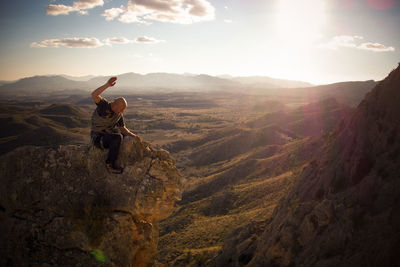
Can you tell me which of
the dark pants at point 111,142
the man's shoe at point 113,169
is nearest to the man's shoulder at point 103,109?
the dark pants at point 111,142

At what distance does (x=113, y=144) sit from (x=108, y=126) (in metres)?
0.54

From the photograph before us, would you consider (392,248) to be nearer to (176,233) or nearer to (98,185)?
(98,185)

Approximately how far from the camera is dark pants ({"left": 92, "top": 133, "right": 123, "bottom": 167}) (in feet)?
18.5

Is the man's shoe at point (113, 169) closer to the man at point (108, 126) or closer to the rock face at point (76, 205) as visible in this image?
the man at point (108, 126)

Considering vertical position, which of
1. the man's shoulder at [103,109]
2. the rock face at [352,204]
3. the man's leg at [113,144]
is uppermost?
the man's shoulder at [103,109]

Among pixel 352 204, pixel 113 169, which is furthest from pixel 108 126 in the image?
pixel 352 204

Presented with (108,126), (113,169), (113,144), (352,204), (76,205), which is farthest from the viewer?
(352,204)

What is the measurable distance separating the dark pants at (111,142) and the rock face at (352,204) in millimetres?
6246

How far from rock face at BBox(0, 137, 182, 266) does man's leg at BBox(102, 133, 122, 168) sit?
0.22 metres

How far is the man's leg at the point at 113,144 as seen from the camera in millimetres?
5633

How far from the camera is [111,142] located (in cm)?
565

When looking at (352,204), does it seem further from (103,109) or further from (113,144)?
(103,109)

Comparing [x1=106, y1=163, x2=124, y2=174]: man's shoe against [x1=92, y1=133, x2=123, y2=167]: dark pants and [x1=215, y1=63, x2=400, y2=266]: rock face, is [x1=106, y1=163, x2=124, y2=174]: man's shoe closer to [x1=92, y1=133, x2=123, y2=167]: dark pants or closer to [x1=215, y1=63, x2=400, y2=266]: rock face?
[x1=92, y1=133, x2=123, y2=167]: dark pants

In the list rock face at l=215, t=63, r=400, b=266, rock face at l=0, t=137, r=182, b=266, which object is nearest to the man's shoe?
rock face at l=0, t=137, r=182, b=266
